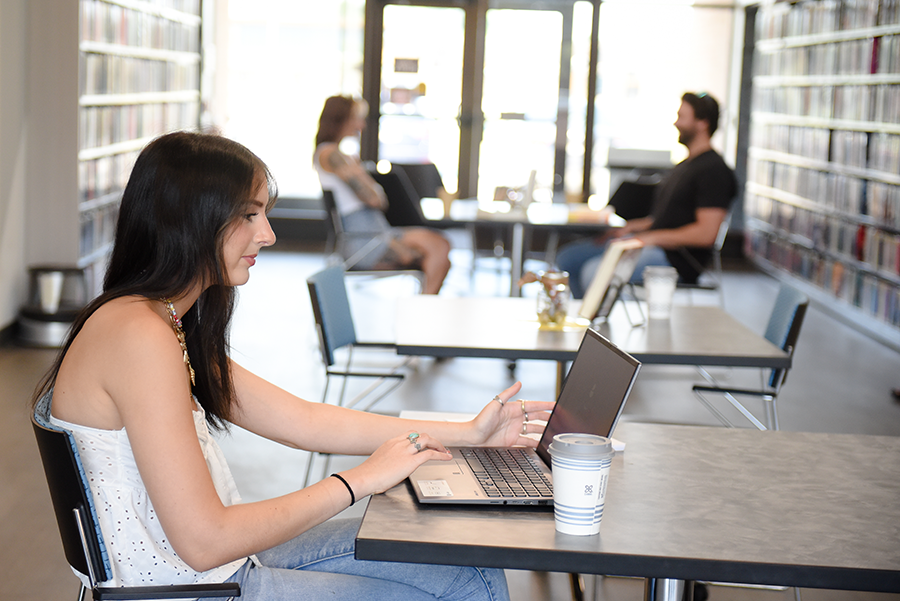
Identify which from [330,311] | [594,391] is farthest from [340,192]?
[594,391]

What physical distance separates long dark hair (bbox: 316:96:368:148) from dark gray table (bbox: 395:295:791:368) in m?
2.44

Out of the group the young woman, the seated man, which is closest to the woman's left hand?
the young woman

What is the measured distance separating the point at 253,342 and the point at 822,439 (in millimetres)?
4056

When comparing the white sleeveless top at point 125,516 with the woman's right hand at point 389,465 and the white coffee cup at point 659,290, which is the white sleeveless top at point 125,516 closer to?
the woman's right hand at point 389,465

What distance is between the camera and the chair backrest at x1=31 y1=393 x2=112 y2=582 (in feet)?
4.29

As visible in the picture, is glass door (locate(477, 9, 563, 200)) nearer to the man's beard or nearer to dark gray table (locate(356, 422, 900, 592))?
the man's beard

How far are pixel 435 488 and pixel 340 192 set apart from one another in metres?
4.14

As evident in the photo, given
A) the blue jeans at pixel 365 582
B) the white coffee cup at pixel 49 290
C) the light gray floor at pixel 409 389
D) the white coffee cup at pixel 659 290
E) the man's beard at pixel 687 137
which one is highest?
the man's beard at pixel 687 137

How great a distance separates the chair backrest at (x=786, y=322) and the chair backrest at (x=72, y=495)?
2.14 meters

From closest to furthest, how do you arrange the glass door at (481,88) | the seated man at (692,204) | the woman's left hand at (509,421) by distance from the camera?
the woman's left hand at (509,421) < the seated man at (692,204) < the glass door at (481,88)

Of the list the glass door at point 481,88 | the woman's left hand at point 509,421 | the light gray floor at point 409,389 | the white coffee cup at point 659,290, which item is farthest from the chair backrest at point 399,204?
the woman's left hand at point 509,421

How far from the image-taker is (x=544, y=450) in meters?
1.61

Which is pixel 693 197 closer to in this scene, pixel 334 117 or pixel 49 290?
pixel 334 117

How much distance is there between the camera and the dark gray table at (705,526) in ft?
3.98
